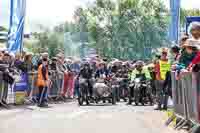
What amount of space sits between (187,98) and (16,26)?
1624cm

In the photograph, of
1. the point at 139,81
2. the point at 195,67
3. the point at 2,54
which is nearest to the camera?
the point at 195,67

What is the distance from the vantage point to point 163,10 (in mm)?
71250

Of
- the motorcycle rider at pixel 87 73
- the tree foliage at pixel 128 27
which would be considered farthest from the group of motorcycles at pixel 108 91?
the tree foliage at pixel 128 27

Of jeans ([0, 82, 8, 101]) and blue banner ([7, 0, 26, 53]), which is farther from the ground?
blue banner ([7, 0, 26, 53])

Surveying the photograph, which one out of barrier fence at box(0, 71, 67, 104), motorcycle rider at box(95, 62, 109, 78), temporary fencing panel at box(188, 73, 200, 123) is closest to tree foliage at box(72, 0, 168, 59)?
motorcycle rider at box(95, 62, 109, 78)

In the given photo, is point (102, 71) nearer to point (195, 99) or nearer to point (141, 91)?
point (141, 91)

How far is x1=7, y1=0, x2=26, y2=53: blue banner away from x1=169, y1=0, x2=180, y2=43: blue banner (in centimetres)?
752

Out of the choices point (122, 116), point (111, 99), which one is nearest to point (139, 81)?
point (111, 99)

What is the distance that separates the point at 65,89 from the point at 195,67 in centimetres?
1896

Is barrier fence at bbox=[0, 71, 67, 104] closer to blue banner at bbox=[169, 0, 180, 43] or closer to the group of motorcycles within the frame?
the group of motorcycles

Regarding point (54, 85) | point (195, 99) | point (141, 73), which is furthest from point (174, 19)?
point (195, 99)

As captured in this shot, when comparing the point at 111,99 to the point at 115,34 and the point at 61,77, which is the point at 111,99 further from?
the point at 115,34

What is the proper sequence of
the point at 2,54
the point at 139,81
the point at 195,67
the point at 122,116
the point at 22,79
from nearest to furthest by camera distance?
the point at 195,67, the point at 122,116, the point at 2,54, the point at 22,79, the point at 139,81

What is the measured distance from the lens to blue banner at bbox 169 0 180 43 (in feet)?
74.4
